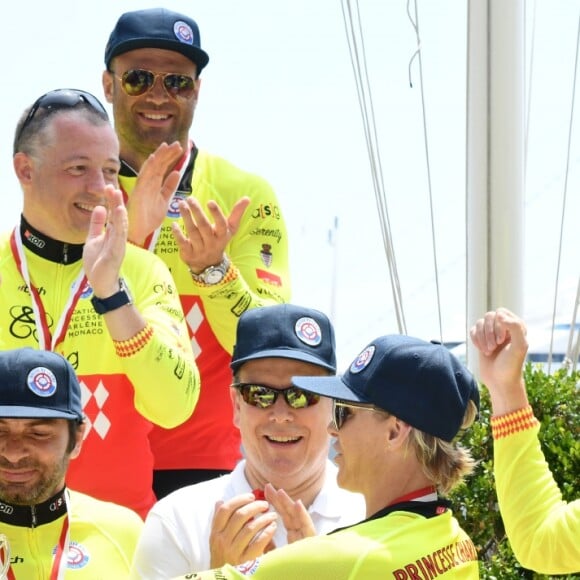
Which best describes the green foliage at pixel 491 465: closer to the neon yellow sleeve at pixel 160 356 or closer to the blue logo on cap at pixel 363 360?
the neon yellow sleeve at pixel 160 356

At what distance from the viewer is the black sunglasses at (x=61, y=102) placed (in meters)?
5.04

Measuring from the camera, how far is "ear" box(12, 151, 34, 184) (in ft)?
16.5

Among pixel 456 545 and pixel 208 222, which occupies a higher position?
pixel 208 222

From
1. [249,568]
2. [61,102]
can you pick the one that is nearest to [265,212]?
[61,102]

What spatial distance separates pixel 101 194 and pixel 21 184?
32cm

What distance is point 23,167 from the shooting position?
5.05m

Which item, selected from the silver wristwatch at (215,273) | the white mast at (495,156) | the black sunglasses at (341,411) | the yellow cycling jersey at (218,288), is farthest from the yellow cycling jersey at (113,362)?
the white mast at (495,156)

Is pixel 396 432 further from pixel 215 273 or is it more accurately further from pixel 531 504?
pixel 215 273

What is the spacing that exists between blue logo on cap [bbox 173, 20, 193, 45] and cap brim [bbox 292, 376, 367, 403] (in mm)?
1836

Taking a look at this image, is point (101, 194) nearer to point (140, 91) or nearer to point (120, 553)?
point (140, 91)

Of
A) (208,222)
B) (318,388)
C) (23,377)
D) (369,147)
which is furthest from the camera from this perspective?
(369,147)

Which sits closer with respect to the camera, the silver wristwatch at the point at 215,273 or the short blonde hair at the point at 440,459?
the short blonde hair at the point at 440,459

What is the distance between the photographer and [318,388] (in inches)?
145

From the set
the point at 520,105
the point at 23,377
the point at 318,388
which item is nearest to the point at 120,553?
the point at 23,377
